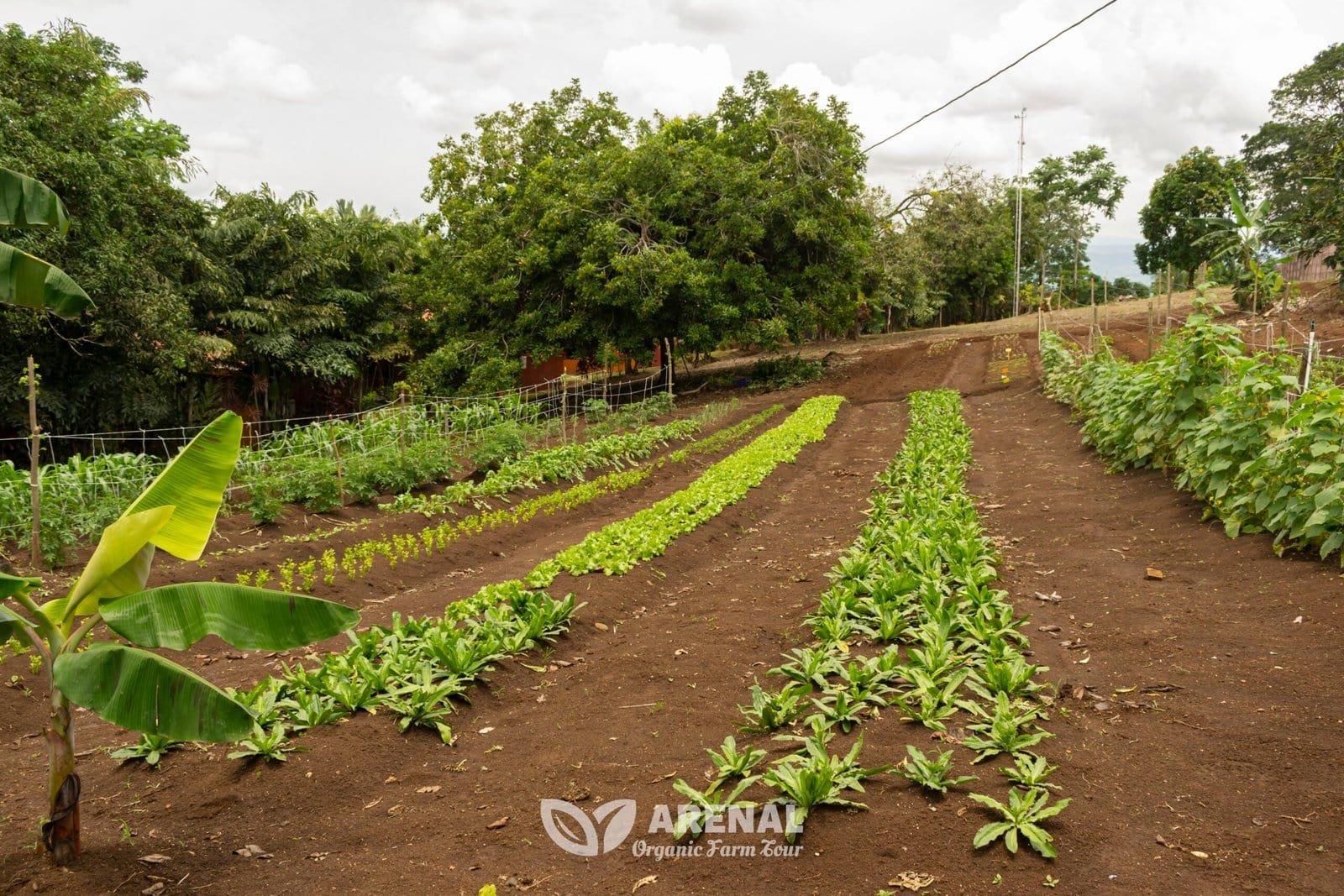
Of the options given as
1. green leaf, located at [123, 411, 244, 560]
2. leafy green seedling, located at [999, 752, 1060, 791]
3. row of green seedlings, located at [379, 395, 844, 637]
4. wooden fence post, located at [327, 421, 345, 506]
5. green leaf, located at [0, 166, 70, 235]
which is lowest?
leafy green seedling, located at [999, 752, 1060, 791]

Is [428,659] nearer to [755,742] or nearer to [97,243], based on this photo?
[755,742]

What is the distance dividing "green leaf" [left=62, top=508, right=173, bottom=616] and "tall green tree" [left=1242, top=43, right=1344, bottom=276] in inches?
1134

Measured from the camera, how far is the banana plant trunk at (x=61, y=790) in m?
3.62

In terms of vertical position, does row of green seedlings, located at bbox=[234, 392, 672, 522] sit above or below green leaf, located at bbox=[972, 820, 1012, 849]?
above

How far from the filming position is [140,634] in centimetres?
347

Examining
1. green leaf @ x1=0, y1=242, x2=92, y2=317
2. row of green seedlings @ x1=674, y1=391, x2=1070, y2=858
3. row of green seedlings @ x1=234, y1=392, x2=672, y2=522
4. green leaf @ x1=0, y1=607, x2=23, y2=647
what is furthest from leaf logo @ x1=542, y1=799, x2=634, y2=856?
row of green seedlings @ x1=234, y1=392, x2=672, y2=522

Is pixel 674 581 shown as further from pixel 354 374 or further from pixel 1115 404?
pixel 354 374

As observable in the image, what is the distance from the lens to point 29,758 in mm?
5270

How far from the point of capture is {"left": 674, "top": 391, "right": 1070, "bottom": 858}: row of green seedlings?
3990 mm

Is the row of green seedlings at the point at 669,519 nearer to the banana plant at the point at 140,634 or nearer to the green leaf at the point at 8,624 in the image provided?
the banana plant at the point at 140,634

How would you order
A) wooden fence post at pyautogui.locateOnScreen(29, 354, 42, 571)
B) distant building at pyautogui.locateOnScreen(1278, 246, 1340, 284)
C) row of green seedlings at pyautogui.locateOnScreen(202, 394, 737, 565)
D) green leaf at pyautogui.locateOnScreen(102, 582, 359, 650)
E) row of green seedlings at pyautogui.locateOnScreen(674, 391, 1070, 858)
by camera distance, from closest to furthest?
green leaf at pyautogui.locateOnScreen(102, 582, 359, 650)
row of green seedlings at pyautogui.locateOnScreen(674, 391, 1070, 858)
wooden fence post at pyautogui.locateOnScreen(29, 354, 42, 571)
row of green seedlings at pyautogui.locateOnScreen(202, 394, 737, 565)
distant building at pyautogui.locateOnScreen(1278, 246, 1340, 284)

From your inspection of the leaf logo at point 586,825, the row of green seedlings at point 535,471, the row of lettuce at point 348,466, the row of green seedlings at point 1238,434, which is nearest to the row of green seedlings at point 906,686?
the leaf logo at point 586,825

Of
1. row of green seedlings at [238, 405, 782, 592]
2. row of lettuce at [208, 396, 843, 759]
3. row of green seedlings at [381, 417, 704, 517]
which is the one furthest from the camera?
row of green seedlings at [381, 417, 704, 517]

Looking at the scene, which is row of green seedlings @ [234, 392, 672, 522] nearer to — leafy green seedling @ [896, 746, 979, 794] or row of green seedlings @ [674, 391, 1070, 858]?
row of green seedlings @ [674, 391, 1070, 858]
